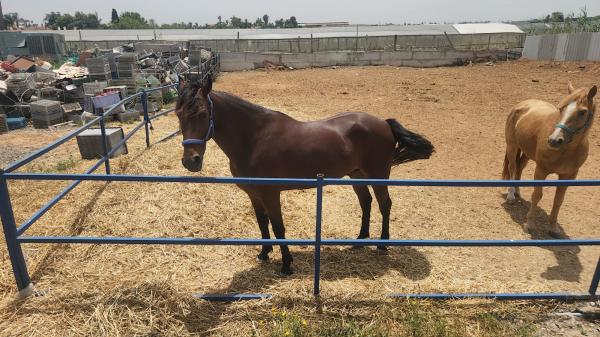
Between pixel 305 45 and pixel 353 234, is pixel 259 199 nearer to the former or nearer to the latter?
pixel 353 234

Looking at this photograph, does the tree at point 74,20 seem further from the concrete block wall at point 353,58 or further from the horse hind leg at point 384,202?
the horse hind leg at point 384,202

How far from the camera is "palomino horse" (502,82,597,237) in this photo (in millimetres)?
4266

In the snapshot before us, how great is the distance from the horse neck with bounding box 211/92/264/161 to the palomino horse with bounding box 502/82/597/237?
343 centimetres

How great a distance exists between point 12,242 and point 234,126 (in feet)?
6.72

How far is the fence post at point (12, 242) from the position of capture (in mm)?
2850

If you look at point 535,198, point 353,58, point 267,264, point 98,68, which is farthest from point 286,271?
point 353,58

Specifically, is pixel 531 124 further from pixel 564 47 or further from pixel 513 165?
pixel 564 47

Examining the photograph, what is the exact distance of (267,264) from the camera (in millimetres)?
3984

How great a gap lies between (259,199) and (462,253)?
2556mm

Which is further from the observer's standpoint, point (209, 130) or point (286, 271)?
point (286, 271)

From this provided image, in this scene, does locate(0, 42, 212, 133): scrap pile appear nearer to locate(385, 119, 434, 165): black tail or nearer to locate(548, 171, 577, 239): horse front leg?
locate(385, 119, 434, 165): black tail

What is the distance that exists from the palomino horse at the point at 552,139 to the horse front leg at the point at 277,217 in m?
3.23

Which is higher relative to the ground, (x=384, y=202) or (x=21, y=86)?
(x=21, y=86)

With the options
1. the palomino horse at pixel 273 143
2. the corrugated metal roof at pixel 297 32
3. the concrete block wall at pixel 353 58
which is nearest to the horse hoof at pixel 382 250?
the palomino horse at pixel 273 143
